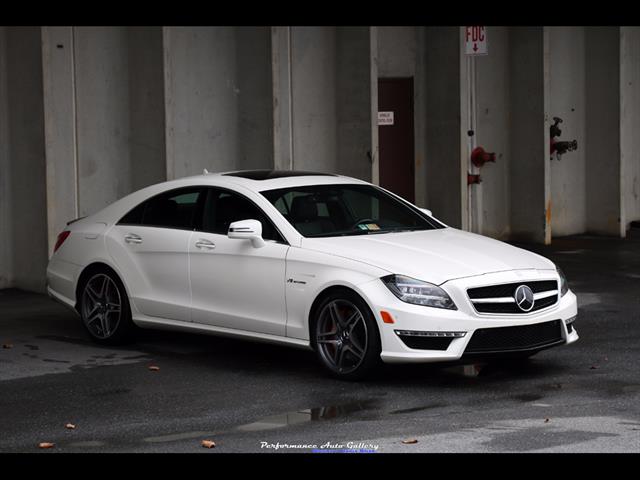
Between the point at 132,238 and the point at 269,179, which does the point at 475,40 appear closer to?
the point at 269,179

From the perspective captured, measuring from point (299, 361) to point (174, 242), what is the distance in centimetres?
143

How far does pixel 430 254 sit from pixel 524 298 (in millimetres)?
766

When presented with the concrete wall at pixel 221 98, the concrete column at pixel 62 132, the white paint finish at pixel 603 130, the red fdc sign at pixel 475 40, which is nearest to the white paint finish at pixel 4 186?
the concrete column at pixel 62 132

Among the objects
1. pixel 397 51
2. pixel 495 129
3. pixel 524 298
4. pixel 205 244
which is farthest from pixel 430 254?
pixel 495 129

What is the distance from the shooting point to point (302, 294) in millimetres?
9781

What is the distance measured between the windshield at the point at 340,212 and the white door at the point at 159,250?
823mm

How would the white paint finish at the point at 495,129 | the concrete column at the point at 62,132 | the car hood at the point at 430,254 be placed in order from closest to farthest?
the car hood at the point at 430,254, the concrete column at the point at 62,132, the white paint finish at the point at 495,129

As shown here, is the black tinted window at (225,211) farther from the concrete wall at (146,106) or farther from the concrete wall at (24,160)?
the concrete wall at (146,106)

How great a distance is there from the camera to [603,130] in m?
21.7

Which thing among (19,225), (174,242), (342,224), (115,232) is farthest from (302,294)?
(19,225)

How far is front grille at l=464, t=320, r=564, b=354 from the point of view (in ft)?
30.4

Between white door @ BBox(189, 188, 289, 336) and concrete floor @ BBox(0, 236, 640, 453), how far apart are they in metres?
0.41

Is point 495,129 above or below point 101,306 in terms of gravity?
above

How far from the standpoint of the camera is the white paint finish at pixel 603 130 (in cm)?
2145
